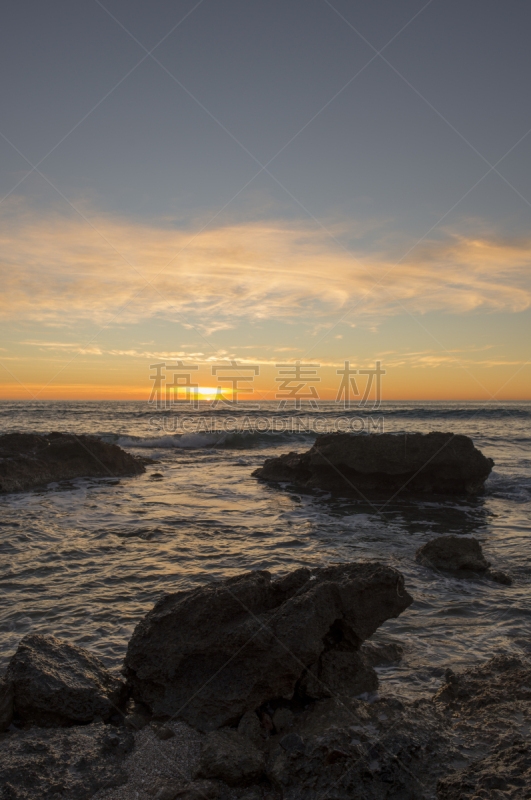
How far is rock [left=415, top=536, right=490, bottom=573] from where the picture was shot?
5793 mm

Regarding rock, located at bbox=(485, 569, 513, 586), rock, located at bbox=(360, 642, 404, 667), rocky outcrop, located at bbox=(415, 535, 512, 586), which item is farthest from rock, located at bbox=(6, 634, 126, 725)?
rock, located at bbox=(485, 569, 513, 586)

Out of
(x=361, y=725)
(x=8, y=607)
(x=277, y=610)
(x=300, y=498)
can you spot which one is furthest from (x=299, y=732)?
(x=300, y=498)

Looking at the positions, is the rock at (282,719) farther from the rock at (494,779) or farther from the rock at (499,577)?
the rock at (499,577)

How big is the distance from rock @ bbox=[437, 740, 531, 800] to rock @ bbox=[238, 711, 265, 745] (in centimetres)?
103

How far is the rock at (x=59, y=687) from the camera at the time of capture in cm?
297

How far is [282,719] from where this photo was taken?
9.86 feet

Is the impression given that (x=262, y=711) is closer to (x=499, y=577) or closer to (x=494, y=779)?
(x=494, y=779)

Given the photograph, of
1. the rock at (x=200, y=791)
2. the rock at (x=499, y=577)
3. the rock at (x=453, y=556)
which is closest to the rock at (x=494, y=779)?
the rock at (x=200, y=791)

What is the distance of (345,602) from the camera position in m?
3.61

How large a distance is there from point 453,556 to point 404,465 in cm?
516

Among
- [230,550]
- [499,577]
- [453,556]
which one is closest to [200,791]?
[230,550]

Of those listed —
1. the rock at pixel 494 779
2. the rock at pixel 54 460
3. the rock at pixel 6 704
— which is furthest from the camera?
the rock at pixel 54 460

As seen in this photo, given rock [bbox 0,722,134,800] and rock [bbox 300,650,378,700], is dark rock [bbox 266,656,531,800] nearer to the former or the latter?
rock [bbox 300,650,378,700]

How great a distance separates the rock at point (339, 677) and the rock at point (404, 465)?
24.4 ft
